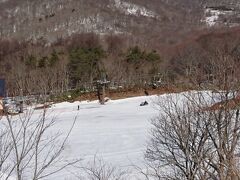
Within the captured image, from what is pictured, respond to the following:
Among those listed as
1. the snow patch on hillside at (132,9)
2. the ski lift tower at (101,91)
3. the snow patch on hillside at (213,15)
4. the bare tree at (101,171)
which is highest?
the snow patch on hillside at (132,9)

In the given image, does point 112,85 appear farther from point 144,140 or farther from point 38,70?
point 144,140

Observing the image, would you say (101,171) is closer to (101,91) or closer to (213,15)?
(101,91)

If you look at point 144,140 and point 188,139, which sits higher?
point 188,139

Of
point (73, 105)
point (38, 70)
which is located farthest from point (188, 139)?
point (38, 70)

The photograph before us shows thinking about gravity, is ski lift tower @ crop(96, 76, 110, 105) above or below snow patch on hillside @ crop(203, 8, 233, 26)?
below

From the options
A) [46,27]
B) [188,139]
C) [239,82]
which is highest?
[46,27]

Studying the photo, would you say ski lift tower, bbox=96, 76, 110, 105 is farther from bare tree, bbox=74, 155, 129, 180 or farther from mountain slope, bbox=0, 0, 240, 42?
mountain slope, bbox=0, 0, 240, 42

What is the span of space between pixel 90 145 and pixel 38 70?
32038mm

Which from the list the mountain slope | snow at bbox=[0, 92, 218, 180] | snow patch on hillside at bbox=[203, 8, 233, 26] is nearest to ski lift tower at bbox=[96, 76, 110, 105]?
snow at bbox=[0, 92, 218, 180]

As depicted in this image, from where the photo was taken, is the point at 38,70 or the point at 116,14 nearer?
the point at 38,70

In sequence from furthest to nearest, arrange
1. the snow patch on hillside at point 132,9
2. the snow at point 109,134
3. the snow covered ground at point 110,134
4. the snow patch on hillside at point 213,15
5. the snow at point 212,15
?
the snow patch on hillside at point 132,9 < the snow at point 212,15 < the snow patch on hillside at point 213,15 < the snow covered ground at point 110,134 < the snow at point 109,134

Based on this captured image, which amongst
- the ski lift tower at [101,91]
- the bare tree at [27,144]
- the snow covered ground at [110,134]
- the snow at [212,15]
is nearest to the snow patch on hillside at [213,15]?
the snow at [212,15]

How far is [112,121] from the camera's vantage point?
21.4 metres

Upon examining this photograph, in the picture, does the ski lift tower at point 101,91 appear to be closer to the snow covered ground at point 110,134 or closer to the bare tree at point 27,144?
the snow covered ground at point 110,134
